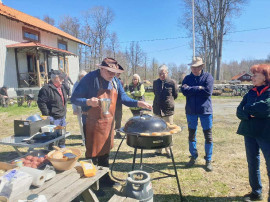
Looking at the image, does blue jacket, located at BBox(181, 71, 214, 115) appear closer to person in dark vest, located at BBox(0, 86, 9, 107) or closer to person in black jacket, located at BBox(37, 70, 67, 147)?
person in black jacket, located at BBox(37, 70, 67, 147)

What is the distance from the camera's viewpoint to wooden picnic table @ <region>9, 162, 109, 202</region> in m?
1.79

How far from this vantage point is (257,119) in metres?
2.42

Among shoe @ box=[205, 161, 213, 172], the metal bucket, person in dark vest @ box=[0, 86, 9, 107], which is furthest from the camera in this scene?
person in dark vest @ box=[0, 86, 9, 107]

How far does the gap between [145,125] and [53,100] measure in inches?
89.3

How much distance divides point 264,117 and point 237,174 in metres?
1.63

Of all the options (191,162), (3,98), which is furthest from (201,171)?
(3,98)

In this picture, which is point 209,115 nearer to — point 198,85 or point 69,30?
point 198,85

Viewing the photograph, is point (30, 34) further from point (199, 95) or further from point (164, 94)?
point (199, 95)

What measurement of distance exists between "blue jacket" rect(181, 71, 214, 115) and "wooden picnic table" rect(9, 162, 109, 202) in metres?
1.99

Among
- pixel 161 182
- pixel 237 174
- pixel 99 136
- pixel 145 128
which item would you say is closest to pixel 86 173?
pixel 99 136

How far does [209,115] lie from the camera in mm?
3521

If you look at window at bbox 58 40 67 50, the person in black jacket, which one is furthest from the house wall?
the person in black jacket

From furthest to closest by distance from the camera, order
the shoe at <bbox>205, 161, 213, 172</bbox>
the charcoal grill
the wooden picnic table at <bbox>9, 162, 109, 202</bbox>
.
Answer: the shoe at <bbox>205, 161, 213, 172</bbox>
the charcoal grill
the wooden picnic table at <bbox>9, 162, 109, 202</bbox>

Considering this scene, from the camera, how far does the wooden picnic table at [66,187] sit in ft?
5.86
